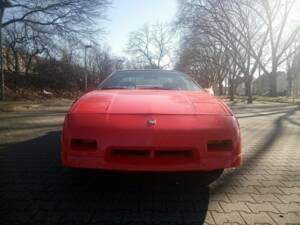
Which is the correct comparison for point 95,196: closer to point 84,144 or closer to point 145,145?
point 84,144

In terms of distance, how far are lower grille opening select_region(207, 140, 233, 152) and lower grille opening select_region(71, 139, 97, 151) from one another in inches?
39.0

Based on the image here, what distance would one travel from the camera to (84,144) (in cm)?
330

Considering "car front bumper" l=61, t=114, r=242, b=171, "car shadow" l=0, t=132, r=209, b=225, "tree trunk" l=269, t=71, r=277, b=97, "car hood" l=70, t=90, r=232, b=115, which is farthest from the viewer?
"tree trunk" l=269, t=71, r=277, b=97

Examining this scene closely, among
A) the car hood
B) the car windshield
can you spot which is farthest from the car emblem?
the car windshield

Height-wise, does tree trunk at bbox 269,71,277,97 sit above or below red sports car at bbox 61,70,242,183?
above

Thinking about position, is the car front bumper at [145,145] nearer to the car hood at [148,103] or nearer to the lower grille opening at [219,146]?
the lower grille opening at [219,146]

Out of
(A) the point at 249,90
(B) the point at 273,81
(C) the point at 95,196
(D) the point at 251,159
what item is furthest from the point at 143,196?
(B) the point at 273,81

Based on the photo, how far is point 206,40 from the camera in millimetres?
42719

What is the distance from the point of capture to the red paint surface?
321 centimetres

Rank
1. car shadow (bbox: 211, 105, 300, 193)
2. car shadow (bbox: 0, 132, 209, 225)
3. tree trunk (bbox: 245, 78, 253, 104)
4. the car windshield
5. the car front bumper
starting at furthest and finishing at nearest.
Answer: tree trunk (bbox: 245, 78, 253, 104)
the car windshield
car shadow (bbox: 211, 105, 300, 193)
the car front bumper
car shadow (bbox: 0, 132, 209, 225)

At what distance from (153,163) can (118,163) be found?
0.97 ft

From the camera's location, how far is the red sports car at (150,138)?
10.5ft

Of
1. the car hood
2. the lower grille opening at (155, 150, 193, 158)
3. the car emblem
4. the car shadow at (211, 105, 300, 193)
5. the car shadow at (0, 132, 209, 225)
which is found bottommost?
the car shadow at (211, 105, 300, 193)

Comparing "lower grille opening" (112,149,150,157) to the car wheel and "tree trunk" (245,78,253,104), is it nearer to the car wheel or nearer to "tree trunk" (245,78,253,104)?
the car wheel
